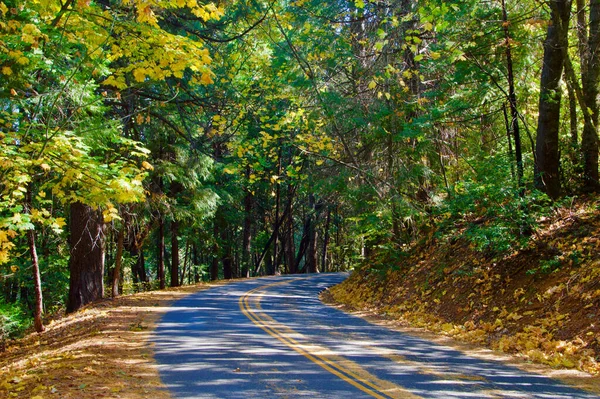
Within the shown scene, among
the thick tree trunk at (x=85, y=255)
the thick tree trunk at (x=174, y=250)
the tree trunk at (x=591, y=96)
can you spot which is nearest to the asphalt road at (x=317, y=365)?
the thick tree trunk at (x=85, y=255)

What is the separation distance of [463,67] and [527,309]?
6.61m

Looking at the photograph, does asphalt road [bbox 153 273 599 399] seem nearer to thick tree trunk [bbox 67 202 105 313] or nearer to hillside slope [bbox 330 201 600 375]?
hillside slope [bbox 330 201 600 375]

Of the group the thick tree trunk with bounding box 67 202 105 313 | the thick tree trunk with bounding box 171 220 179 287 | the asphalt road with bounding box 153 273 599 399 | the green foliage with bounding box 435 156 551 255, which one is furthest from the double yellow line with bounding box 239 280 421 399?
the thick tree trunk with bounding box 171 220 179 287

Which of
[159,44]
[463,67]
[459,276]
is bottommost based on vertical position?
[459,276]

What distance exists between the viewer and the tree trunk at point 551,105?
1152cm

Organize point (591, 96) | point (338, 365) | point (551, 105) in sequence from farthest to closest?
1. point (591, 96)
2. point (551, 105)
3. point (338, 365)

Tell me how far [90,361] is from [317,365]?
11.8ft

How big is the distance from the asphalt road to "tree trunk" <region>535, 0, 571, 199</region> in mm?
5447

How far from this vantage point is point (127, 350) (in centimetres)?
897

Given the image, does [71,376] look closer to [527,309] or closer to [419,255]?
[527,309]

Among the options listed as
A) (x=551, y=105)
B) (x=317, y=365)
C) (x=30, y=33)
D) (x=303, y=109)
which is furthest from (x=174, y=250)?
(x=30, y=33)

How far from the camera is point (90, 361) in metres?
7.97

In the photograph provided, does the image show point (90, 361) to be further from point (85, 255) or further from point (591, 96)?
point (591, 96)

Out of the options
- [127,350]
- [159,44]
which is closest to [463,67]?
[159,44]
